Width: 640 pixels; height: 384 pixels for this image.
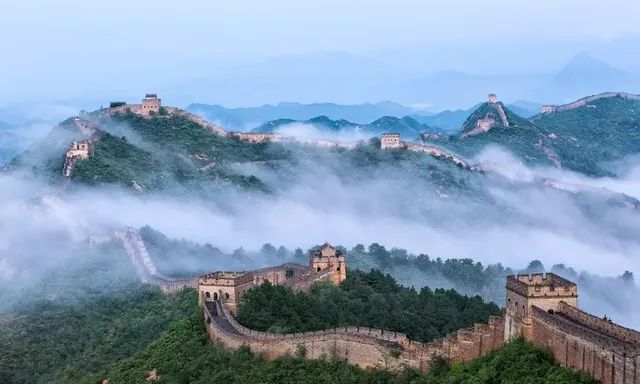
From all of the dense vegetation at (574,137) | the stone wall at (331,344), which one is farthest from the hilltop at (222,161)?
the stone wall at (331,344)

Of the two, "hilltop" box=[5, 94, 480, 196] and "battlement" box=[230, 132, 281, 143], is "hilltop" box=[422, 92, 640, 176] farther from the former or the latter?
"battlement" box=[230, 132, 281, 143]

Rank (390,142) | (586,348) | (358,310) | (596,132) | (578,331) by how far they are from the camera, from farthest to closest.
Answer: (596,132), (390,142), (358,310), (578,331), (586,348)

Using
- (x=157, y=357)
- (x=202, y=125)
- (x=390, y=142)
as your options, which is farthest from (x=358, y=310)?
(x=390, y=142)

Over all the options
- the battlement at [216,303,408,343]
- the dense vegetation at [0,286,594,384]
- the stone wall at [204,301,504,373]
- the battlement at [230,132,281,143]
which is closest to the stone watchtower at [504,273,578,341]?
the dense vegetation at [0,286,594,384]

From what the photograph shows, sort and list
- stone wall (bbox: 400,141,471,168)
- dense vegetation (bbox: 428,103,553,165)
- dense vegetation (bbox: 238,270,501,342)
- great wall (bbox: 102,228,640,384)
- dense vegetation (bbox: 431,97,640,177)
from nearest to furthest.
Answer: great wall (bbox: 102,228,640,384) < dense vegetation (bbox: 238,270,501,342) < stone wall (bbox: 400,141,471,168) < dense vegetation (bbox: 428,103,553,165) < dense vegetation (bbox: 431,97,640,177)

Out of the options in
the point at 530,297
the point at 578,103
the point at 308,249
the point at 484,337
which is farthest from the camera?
the point at 578,103

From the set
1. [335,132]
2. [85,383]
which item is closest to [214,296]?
[85,383]

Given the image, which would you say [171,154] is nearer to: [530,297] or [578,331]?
[530,297]

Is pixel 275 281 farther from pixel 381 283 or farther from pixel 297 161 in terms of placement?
pixel 297 161
